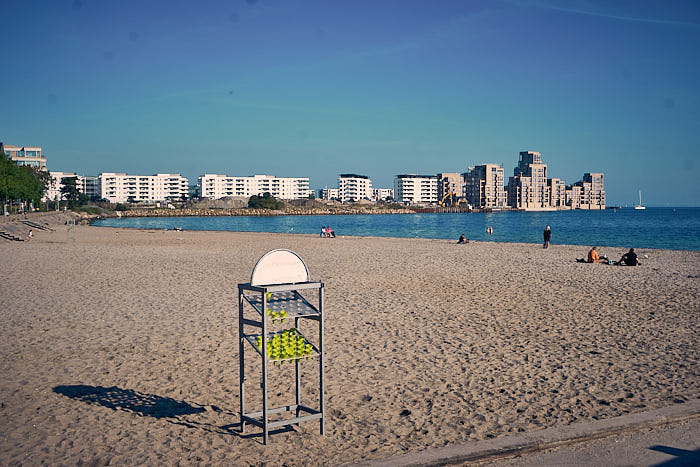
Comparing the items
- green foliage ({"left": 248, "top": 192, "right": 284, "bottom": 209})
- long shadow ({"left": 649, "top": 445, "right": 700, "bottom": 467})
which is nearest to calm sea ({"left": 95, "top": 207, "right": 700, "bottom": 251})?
long shadow ({"left": 649, "top": 445, "right": 700, "bottom": 467})

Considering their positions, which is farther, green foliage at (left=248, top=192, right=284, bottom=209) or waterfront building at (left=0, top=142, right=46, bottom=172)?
green foliage at (left=248, top=192, right=284, bottom=209)

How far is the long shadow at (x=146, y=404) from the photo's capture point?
5.96 m

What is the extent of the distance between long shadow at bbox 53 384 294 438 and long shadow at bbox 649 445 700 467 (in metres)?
3.66

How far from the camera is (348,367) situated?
8.17m

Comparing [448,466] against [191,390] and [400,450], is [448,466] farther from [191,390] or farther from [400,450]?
[191,390]

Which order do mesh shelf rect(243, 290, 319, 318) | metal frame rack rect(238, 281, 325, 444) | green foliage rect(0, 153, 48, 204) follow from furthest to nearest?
green foliage rect(0, 153, 48, 204)
mesh shelf rect(243, 290, 319, 318)
metal frame rack rect(238, 281, 325, 444)

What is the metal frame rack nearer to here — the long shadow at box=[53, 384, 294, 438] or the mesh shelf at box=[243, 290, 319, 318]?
the mesh shelf at box=[243, 290, 319, 318]

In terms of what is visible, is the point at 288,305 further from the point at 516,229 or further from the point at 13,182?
the point at 516,229

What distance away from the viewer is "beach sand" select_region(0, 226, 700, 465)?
5609 millimetres

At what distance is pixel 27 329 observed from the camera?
10.5 metres

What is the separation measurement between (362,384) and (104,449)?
131 inches

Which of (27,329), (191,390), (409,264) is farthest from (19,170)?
(191,390)

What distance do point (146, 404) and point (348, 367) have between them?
2.93 metres

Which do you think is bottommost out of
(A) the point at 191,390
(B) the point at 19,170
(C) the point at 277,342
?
(A) the point at 191,390
